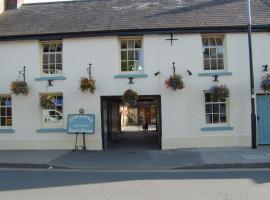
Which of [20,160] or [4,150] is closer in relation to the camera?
[20,160]

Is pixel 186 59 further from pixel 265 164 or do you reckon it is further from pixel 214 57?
pixel 265 164

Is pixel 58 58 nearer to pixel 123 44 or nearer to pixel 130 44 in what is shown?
pixel 123 44

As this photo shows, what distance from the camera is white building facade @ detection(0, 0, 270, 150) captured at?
703 inches

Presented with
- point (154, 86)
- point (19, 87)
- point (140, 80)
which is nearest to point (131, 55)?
point (140, 80)

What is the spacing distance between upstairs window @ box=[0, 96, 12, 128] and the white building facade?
4cm

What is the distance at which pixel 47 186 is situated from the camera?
1048 centimetres

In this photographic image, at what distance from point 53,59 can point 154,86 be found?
467 cm

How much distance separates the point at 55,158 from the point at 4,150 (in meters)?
4.00

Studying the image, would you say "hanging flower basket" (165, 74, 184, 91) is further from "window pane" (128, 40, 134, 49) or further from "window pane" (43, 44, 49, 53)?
"window pane" (43, 44, 49, 53)

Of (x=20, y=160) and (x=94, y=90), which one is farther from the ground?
(x=94, y=90)

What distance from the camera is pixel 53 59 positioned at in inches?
748

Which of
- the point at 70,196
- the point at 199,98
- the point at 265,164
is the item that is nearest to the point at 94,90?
the point at 199,98

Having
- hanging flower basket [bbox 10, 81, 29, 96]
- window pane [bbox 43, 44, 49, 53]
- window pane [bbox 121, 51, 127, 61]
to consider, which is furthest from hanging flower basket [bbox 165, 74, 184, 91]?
hanging flower basket [bbox 10, 81, 29, 96]

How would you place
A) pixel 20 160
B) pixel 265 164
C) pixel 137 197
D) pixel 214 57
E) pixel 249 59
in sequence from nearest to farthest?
pixel 137 197
pixel 265 164
pixel 20 160
pixel 249 59
pixel 214 57
